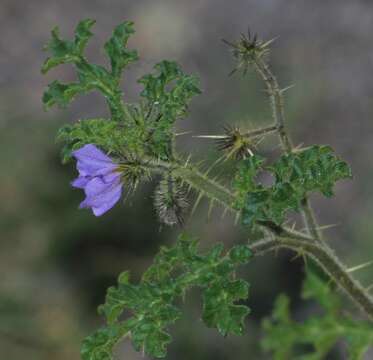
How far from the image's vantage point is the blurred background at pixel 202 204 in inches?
245

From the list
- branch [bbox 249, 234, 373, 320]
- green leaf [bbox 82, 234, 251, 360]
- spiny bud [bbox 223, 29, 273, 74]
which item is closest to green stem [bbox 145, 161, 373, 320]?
branch [bbox 249, 234, 373, 320]

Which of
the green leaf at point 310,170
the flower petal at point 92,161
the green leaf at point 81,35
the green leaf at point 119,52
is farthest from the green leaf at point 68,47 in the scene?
the green leaf at point 310,170

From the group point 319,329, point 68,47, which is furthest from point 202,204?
point 68,47

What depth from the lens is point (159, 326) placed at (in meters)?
2.85

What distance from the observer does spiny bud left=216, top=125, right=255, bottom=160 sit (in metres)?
3.02

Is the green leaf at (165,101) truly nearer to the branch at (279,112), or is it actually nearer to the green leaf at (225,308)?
the branch at (279,112)

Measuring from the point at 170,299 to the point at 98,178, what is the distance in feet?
1.80

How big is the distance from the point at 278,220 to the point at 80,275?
13.4 ft

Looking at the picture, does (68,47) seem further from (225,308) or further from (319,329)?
(319,329)

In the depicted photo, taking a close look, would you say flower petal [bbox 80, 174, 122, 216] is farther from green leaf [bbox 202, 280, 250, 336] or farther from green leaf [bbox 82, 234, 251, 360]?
green leaf [bbox 202, 280, 250, 336]

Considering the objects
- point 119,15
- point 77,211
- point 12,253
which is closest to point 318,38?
point 119,15

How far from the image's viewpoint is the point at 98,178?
2.91 meters

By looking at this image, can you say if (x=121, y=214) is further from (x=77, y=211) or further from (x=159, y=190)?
(x=159, y=190)

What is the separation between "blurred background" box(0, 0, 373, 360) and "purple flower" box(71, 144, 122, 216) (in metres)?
2.95
